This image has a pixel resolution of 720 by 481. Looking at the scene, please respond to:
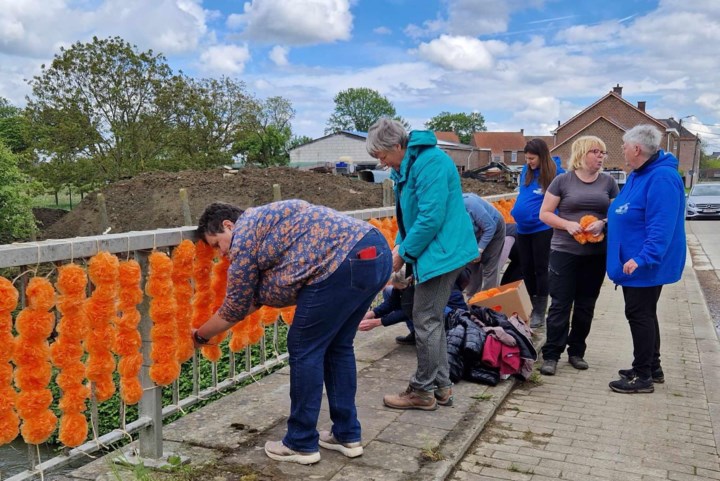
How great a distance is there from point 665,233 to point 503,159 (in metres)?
Result: 94.8

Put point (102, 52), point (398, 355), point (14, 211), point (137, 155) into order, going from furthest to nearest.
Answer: point (137, 155)
point (102, 52)
point (14, 211)
point (398, 355)

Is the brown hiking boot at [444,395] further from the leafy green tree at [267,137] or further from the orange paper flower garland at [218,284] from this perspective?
Answer: the leafy green tree at [267,137]

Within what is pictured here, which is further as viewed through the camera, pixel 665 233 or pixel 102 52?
pixel 102 52

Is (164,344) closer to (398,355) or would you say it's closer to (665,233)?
(398,355)

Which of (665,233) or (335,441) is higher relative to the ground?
(665,233)

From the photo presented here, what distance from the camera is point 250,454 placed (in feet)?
11.2

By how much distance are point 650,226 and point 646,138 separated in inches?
24.0

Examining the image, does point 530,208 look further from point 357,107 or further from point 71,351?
point 357,107

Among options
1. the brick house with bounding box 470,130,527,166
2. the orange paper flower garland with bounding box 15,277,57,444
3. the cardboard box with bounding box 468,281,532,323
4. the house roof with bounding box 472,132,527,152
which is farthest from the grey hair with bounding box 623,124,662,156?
the house roof with bounding box 472,132,527,152

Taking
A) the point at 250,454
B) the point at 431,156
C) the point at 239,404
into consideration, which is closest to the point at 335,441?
the point at 250,454

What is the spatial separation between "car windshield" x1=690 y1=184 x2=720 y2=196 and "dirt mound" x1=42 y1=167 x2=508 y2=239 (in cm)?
1270

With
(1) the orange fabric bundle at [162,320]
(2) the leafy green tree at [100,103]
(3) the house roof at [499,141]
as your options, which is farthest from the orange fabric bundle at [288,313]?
(3) the house roof at [499,141]

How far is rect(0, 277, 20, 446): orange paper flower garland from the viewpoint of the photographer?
8.14 feet

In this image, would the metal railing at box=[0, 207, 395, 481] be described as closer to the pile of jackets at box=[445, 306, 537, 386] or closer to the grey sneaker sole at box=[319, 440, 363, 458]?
A: the grey sneaker sole at box=[319, 440, 363, 458]
